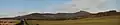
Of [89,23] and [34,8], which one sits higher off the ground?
[34,8]

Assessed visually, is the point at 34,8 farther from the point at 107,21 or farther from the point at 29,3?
the point at 107,21

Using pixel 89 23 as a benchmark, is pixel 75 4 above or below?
above

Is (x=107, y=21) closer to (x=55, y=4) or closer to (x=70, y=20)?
(x=70, y=20)

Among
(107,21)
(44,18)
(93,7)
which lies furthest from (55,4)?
(107,21)

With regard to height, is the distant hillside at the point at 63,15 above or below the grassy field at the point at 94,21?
above

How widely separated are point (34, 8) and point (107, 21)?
61cm

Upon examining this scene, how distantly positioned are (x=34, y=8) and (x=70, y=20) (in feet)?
1.07

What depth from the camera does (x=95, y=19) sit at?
1.39 m

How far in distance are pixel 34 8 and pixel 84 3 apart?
43 centimetres

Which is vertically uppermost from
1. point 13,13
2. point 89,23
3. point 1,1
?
point 1,1

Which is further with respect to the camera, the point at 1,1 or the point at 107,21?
the point at 1,1

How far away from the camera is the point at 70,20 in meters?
1.39

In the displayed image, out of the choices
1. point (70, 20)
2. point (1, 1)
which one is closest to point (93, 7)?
point (70, 20)

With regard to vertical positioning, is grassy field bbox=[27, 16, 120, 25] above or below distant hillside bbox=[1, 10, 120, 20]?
below
